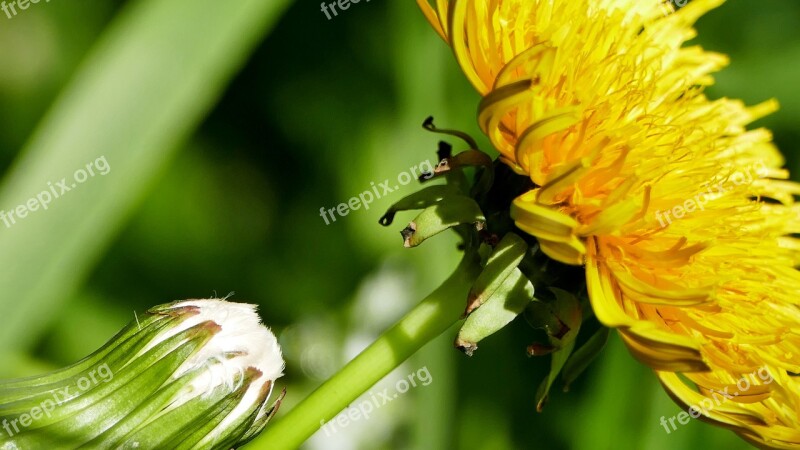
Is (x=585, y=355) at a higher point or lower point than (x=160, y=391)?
lower

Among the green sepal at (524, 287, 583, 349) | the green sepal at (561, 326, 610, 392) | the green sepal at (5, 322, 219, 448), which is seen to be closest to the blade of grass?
the green sepal at (5, 322, 219, 448)

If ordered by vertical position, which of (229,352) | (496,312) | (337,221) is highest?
(337,221)

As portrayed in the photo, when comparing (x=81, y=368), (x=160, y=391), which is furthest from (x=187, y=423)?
(x=81, y=368)

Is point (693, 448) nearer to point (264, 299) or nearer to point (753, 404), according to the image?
point (753, 404)

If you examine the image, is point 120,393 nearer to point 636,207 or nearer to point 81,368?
point 81,368

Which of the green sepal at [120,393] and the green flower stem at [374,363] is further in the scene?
the green flower stem at [374,363]

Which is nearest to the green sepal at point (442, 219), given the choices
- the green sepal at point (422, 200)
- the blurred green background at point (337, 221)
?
the green sepal at point (422, 200)

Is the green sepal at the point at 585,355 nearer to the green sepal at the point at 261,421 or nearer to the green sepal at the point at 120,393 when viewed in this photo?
the green sepal at the point at 261,421

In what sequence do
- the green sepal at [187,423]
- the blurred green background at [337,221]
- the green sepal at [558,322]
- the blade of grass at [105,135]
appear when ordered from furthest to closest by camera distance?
the blurred green background at [337,221], the green sepal at [558,322], the green sepal at [187,423], the blade of grass at [105,135]
